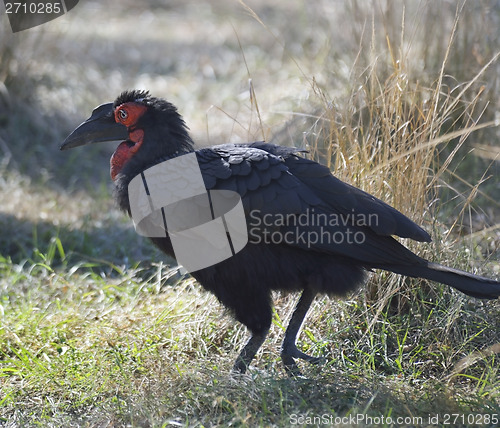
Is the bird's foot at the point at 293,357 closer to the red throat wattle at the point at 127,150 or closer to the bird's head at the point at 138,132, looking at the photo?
the bird's head at the point at 138,132

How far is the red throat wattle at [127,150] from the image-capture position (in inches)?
128

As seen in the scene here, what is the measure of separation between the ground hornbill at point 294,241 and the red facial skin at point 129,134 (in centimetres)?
18

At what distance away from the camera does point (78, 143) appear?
11.1ft

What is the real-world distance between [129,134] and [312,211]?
99cm

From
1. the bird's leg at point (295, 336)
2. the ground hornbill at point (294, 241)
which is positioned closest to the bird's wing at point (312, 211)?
the ground hornbill at point (294, 241)

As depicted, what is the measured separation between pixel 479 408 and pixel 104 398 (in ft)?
4.97

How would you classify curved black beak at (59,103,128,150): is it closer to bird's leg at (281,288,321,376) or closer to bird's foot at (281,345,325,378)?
bird's leg at (281,288,321,376)

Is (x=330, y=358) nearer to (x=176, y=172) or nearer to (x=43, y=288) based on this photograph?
(x=176, y=172)

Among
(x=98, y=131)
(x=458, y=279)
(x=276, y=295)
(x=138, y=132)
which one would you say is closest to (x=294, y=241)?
(x=458, y=279)


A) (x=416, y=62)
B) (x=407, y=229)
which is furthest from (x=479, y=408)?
(x=416, y=62)

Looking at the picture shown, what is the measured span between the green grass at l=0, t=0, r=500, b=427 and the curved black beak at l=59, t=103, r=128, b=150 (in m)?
0.70

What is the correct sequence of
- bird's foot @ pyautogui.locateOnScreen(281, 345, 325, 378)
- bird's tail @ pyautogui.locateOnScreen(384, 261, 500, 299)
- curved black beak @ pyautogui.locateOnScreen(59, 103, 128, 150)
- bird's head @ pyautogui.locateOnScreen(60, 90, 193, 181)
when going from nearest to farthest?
bird's tail @ pyautogui.locateOnScreen(384, 261, 500, 299)
bird's foot @ pyautogui.locateOnScreen(281, 345, 325, 378)
bird's head @ pyautogui.locateOnScreen(60, 90, 193, 181)
curved black beak @ pyautogui.locateOnScreen(59, 103, 128, 150)

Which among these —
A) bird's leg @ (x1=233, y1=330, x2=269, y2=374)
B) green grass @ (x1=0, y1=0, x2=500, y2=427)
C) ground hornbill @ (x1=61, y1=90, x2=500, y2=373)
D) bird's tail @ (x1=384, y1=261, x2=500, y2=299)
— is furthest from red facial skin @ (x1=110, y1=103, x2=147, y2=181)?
bird's tail @ (x1=384, y1=261, x2=500, y2=299)

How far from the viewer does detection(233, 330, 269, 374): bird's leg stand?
3.06 m
